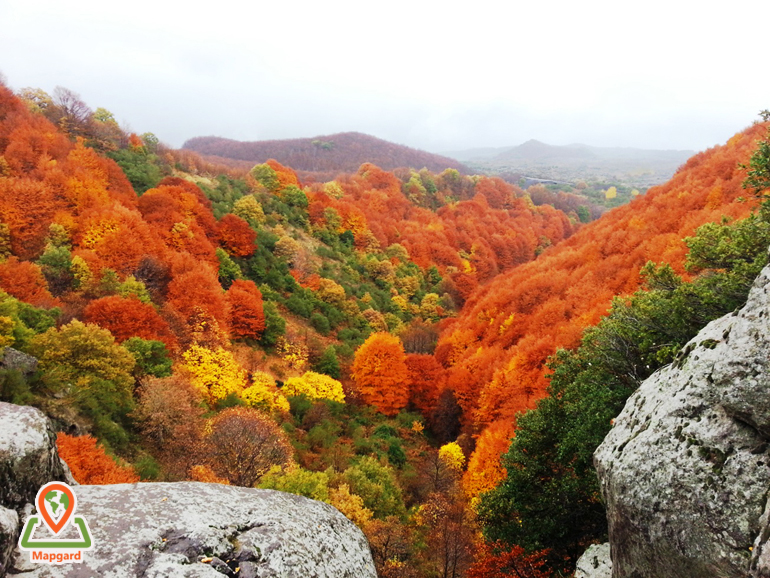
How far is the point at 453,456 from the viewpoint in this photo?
30219mm

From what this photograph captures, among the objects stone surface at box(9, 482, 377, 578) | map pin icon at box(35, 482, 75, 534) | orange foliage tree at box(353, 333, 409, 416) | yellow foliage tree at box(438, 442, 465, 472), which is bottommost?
yellow foliage tree at box(438, 442, 465, 472)

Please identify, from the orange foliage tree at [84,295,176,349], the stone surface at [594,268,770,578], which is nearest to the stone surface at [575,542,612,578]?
the stone surface at [594,268,770,578]

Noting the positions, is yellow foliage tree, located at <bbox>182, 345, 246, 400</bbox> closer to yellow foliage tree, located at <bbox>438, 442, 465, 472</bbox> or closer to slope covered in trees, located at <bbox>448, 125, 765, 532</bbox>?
yellow foliage tree, located at <bbox>438, 442, 465, 472</bbox>

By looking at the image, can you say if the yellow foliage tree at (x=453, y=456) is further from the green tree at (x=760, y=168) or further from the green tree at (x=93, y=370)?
the green tree at (x=760, y=168)

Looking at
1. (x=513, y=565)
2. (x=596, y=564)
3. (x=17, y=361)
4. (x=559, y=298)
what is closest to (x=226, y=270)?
(x=17, y=361)

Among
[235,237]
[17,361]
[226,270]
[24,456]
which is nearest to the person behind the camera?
[24,456]

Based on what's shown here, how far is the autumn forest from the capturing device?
46.8 ft

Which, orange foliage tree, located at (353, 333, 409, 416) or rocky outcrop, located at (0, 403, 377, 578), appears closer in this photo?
rocky outcrop, located at (0, 403, 377, 578)

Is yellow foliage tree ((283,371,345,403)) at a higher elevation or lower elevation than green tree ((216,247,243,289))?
lower

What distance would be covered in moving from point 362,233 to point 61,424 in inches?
2550

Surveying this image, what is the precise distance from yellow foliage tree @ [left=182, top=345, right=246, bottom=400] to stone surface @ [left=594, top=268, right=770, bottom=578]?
2690 cm

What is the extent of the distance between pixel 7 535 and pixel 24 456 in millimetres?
1276

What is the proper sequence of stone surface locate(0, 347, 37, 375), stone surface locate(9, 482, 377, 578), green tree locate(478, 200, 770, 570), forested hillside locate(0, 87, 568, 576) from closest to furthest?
stone surface locate(9, 482, 377, 578)
green tree locate(478, 200, 770, 570)
forested hillside locate(0, 87, 568, 576)
stone surface locate(0, 347, 37, 375)

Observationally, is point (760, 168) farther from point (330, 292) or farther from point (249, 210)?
point (249, 210)
